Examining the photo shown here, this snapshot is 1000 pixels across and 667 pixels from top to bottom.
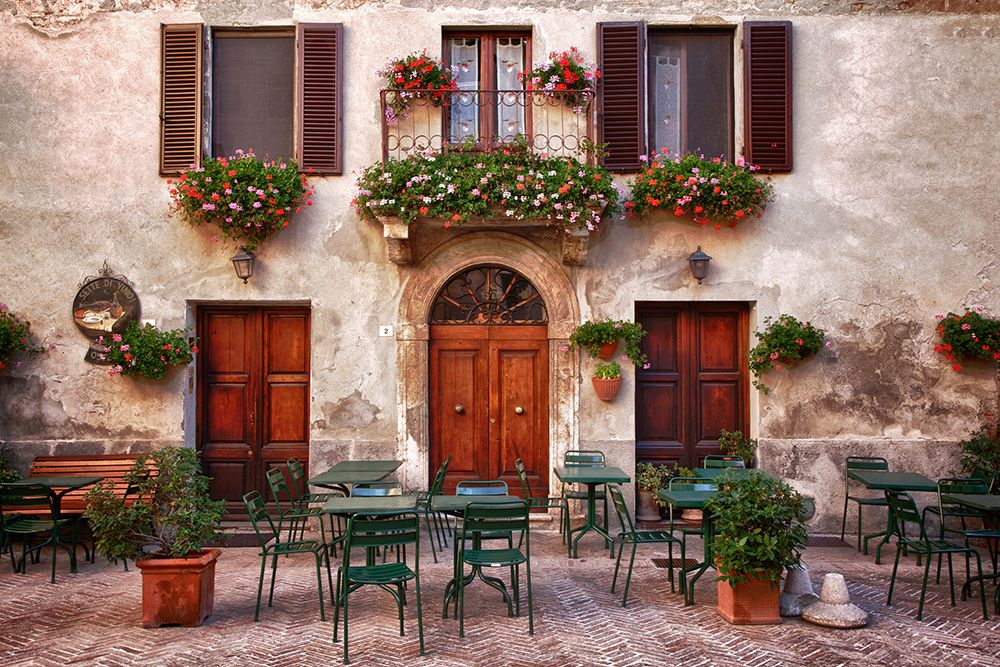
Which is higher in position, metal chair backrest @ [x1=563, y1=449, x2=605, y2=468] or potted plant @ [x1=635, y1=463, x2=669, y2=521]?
metal chair backrest @ [x1=563, y1=449, x2=605, y2=468]

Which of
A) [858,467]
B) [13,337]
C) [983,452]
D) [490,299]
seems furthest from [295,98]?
[983,452]

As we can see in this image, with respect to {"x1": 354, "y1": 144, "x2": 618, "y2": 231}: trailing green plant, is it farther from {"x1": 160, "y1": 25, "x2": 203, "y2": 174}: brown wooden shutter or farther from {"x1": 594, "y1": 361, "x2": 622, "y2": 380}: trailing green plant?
{"x1": 160, "y1": 25, "x2": 203, "y2": 174}: brown wooden shutter

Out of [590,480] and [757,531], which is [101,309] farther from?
[757,531]

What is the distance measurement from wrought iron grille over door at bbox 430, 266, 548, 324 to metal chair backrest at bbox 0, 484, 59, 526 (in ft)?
14.4

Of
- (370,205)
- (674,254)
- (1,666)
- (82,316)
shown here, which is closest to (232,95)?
(370,205)

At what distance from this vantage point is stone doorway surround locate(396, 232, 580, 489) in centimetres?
969

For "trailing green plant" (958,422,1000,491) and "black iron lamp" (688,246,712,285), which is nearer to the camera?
"trailing green plant" (958,422,1000,491)

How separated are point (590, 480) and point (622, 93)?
4.49m

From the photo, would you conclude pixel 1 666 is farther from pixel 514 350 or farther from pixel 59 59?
pixel 59 59

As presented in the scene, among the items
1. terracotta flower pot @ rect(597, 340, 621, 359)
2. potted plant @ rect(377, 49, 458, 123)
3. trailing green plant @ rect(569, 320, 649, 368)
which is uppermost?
potted plant @ rect(377, 49, 458, 123)

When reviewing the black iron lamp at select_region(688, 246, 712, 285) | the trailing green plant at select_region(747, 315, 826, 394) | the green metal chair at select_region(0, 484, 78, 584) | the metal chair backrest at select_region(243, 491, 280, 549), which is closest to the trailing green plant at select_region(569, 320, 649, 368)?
the black iron lamp at select_region(688, 246, 712, 285)

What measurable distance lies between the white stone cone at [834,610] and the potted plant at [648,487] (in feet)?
11.1

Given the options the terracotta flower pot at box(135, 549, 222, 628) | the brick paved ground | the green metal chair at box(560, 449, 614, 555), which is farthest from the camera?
the green metal chair at box(560, 449, 614, 555)

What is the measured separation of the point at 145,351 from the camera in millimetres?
9281
